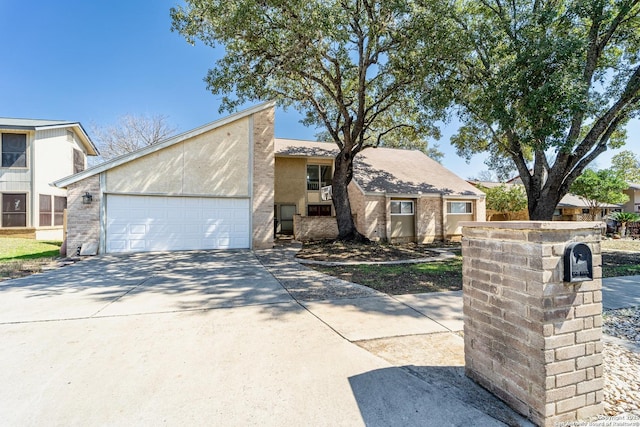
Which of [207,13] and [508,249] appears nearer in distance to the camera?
[508,249]

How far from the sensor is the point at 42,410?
91.4 inches

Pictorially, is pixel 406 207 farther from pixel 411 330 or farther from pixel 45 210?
pixel 45 210

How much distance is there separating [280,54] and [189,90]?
39.2 ft

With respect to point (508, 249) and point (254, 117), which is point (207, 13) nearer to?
point (254, 117)

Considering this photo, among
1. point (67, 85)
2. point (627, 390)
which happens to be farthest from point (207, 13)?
point (67, 85)

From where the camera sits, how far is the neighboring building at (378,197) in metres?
16.2

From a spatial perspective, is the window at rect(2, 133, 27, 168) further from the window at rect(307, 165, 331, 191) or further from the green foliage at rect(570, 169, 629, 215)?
the green foliage at rect(570, 169, 629, 215)

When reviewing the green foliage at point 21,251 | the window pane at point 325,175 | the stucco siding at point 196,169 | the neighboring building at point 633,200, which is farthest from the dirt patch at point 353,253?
the neighboring building at point 633,200

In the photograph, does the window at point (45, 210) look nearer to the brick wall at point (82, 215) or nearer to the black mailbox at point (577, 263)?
the brick wall at point (82, 215)

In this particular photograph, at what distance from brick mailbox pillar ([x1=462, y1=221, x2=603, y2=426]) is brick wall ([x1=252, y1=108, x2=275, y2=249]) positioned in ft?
36.4

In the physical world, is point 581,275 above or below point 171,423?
above

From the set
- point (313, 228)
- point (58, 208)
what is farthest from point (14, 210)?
point (313, 228)

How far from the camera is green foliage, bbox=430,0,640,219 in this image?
8.70 meters

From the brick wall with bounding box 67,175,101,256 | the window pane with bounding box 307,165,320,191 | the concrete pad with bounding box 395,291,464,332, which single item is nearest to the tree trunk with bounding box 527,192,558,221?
the concrete pad with bounding box 395,291,464,332
